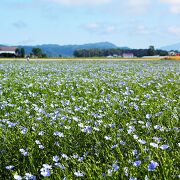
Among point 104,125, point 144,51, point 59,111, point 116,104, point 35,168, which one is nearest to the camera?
point 35,168

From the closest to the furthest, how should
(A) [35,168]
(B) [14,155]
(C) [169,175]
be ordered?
(C) [169,175]
(A) [35,168]
(B) [14,155]

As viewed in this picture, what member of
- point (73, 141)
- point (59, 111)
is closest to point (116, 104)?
point (59, 111)

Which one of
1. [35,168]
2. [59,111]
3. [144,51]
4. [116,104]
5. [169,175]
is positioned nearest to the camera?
[169,175]

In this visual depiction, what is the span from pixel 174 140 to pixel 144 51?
15474cm

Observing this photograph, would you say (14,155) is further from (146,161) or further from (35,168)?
(146,161)

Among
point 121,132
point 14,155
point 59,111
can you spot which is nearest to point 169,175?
point 121,132

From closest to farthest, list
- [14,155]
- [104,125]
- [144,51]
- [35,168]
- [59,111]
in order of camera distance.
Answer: [35,168], [14,155], [104,125], [59,111], [144,51]

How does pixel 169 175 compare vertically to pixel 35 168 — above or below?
above

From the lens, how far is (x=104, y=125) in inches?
198

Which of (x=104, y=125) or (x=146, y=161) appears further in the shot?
(x=104, y=125)

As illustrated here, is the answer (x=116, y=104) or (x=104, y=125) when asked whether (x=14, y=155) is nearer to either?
(x=104, y=125)

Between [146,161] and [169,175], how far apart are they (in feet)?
0.84

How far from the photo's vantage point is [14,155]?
4676 mm

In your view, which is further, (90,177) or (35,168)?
(35,168)
